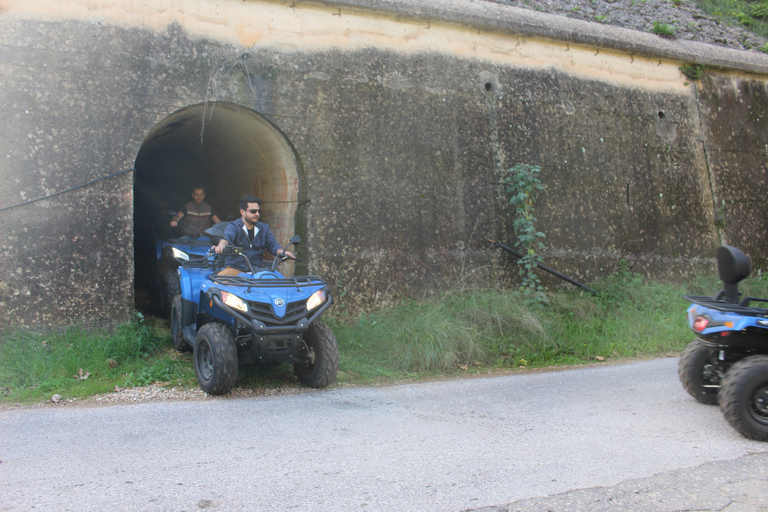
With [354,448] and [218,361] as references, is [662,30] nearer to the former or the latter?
[218,361]

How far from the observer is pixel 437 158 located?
8695mm

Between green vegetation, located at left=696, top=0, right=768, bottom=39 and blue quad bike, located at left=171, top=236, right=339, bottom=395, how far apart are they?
519 inches

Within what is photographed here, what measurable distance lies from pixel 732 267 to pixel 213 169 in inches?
359

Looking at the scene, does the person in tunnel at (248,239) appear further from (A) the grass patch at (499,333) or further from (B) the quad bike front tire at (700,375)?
(B) the quad bike front tire at (700,375)

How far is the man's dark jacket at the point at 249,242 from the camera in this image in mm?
6152

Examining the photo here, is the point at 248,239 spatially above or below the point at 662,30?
below

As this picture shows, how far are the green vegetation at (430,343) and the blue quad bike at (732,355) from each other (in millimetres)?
2321

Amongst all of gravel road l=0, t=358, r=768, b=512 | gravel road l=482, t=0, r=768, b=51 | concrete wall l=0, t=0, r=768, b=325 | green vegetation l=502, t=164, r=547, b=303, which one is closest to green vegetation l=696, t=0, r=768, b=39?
gravel road l=482, t=0, r=768, b=51

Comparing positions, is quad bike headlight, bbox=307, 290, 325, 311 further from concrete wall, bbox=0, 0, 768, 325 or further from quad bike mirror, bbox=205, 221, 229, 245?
concrete wall, bbox=0, 0, 768, 325

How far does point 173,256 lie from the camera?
25.7ft

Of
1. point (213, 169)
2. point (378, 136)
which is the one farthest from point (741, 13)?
point (213, 169)

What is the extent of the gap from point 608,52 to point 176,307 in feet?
29.5

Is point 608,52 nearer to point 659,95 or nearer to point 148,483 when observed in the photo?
point 659,95

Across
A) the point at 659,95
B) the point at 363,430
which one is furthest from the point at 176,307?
the point at 659,95
